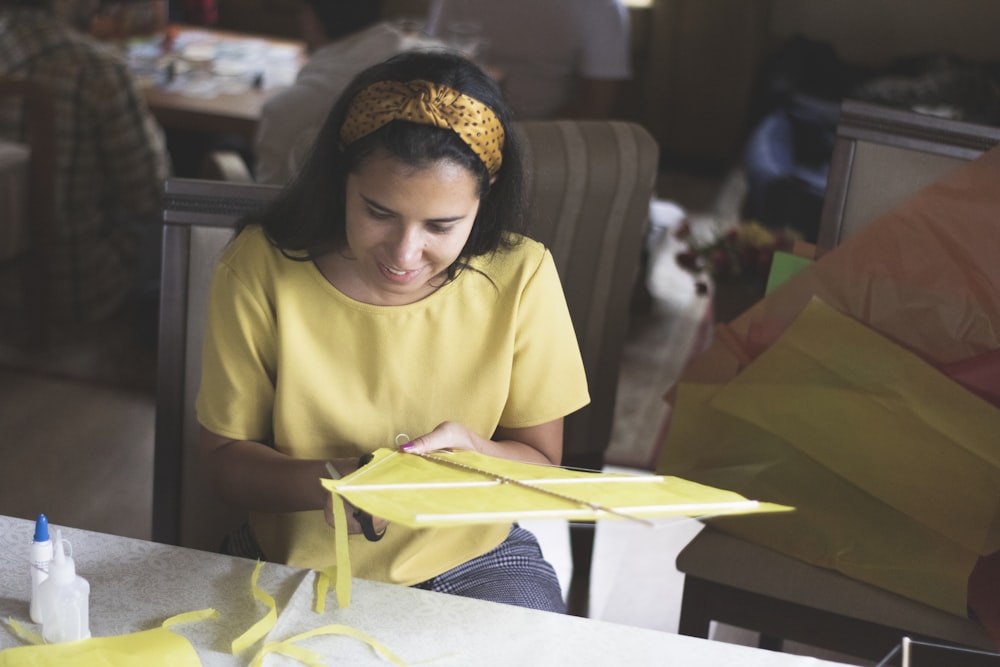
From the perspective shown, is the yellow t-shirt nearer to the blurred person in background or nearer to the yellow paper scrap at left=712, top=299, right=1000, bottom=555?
the yellow paper scrap at left=712, top=299, right=1000, bottom=555

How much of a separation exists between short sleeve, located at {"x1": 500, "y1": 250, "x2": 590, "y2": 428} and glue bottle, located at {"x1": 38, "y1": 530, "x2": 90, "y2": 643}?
540mm

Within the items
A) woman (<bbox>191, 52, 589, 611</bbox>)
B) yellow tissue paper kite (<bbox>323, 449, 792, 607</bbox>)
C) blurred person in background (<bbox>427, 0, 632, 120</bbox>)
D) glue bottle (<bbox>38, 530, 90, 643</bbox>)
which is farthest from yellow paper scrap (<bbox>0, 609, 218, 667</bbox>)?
blurred person in background (<bbox>427, 0, 632, 120</bbox>)

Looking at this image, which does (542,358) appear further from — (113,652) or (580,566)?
(580,566)

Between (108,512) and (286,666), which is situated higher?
(286,666)

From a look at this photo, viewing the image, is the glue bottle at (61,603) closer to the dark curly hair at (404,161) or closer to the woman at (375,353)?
the woman at (375,353)

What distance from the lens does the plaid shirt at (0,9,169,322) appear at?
9.82 ft

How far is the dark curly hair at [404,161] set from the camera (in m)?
1.13

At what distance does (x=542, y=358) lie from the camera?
1.32m

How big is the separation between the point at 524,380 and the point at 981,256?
624mm

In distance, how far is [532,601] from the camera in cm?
128

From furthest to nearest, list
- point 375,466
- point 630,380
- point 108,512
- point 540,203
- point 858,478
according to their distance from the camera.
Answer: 1. point 630,380
2. point 108,512
3. point 540,203
4. point 858,478
5. point 375,466

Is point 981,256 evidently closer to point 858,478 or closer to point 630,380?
point 858,478

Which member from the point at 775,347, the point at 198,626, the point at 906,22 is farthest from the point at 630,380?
the point at 906,22

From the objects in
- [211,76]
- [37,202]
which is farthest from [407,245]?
[211,76]
